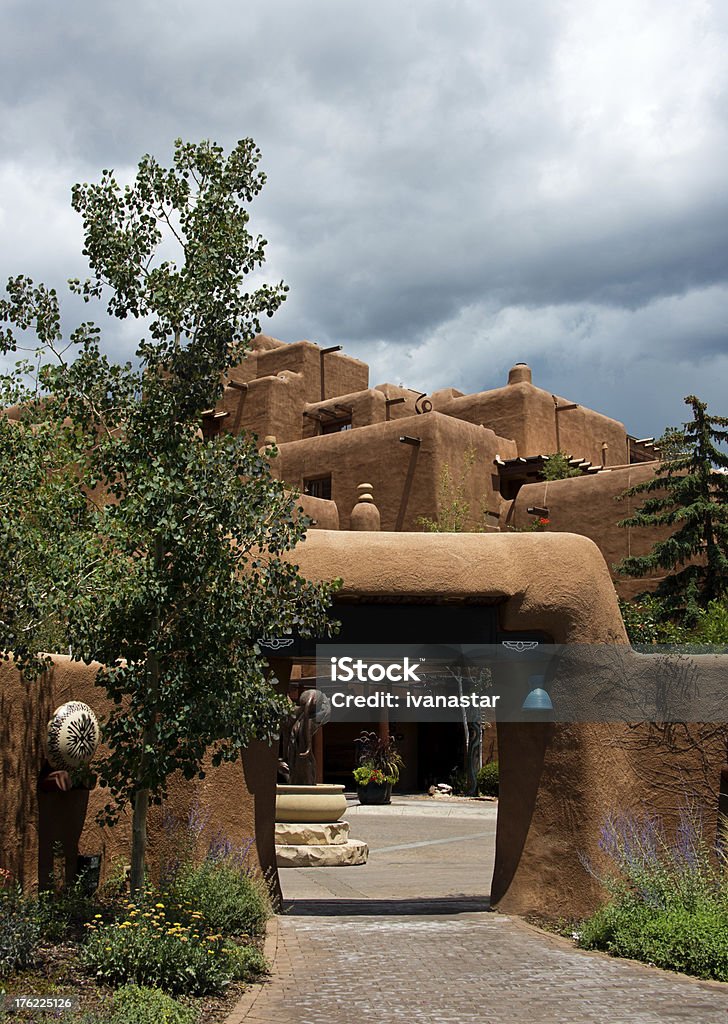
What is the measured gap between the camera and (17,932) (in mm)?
8023

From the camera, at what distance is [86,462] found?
953 centimetres

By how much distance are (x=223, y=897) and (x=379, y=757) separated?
63.9ft

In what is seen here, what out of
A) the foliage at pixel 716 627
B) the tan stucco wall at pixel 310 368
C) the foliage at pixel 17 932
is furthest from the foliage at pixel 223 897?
the tan stucco wall at pixel 310 368

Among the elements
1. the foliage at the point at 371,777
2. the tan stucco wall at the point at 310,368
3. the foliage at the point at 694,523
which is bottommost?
the foliage at the point at 371,777

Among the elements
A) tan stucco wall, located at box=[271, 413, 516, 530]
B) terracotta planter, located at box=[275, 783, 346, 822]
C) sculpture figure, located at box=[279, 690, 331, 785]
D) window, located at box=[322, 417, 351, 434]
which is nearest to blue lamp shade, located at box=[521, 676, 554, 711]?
terracotta planter, located at box=[275, 783, 346, 822]

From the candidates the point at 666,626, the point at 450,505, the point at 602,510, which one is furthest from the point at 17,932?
the point at 450,505

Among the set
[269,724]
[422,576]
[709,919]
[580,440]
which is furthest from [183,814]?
[580,440]

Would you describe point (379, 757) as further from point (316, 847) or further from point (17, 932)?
point (17, 932)

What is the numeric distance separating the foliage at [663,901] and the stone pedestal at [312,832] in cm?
742

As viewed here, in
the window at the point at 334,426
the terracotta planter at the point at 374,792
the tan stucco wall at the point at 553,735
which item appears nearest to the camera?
the tan stucco wall at the point at 553,735

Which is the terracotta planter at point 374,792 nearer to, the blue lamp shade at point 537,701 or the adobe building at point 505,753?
the adobe building at point 505,753

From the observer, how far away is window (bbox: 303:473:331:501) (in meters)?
35.7

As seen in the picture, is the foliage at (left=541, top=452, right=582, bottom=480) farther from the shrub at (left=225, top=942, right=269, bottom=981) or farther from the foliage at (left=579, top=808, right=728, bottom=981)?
the shrub at (left=225, top=942, right=269, bottom=981)

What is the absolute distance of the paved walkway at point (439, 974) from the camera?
7844mm
